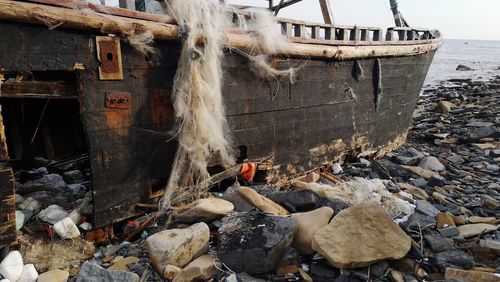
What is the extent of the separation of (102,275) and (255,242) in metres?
1.20

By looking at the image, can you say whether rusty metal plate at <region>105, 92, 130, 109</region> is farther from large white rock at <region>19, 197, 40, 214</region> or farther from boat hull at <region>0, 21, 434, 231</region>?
A: large white rock at <region>19, 197, 40, 214</region>

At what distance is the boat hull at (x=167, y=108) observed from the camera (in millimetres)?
2961

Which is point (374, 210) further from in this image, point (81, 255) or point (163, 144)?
point (81, 255)

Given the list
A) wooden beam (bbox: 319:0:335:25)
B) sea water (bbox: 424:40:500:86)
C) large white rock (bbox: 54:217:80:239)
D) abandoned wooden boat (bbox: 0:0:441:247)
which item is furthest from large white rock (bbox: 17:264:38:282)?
sea water (bbox: 424:40:500:86)

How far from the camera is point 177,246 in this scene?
2.87 meters

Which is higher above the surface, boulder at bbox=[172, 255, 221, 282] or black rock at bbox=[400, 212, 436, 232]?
boulder at bbox=[172, 255, 221, 282]

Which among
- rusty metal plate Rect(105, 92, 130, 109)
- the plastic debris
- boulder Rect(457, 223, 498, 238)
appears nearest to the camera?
rusty metal plate Rect(105, 92, 130, 109)

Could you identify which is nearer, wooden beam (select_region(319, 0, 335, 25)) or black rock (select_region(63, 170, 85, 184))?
black rock (select_region(63, 170, 85, 184))

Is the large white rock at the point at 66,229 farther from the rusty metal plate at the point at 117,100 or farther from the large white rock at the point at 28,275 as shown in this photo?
the rusty metal plate at the point at 117,100

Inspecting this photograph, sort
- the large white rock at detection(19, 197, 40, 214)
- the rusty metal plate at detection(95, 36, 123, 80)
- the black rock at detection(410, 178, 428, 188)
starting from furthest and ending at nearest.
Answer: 1. the black rock at detection(410, 178, 428, 188)
2. the large white rock at detection(19, 197, 40, 214)
3. the rusty metal plate at detection(95, 36, 123, 80)

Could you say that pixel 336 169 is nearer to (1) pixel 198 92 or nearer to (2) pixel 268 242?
(1) pixel 198 92

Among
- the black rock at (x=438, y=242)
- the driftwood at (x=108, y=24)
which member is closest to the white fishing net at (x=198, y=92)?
the driftwood at (x=108, y=24)

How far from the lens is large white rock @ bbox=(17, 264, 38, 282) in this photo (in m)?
2.70

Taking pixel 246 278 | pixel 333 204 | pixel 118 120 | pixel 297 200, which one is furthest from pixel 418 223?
pixel 118 120
